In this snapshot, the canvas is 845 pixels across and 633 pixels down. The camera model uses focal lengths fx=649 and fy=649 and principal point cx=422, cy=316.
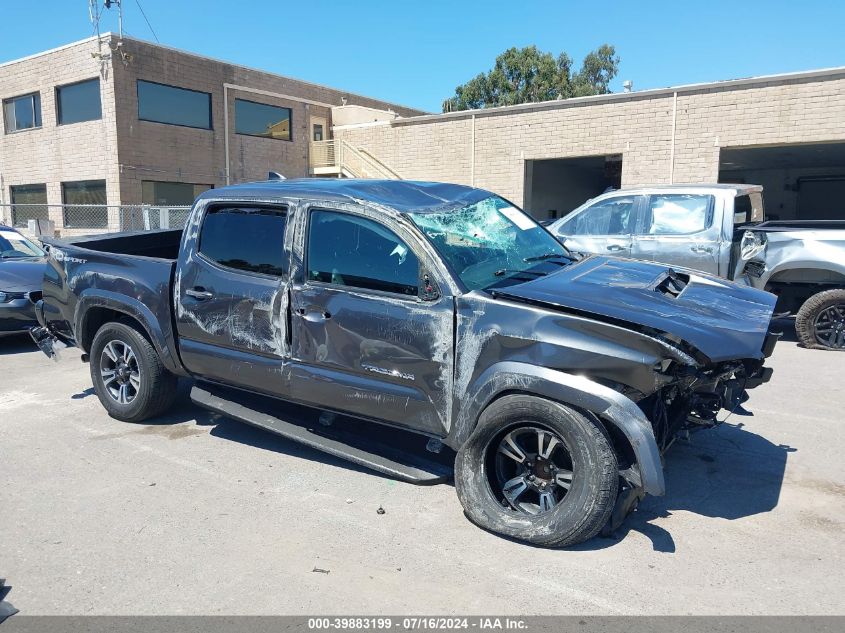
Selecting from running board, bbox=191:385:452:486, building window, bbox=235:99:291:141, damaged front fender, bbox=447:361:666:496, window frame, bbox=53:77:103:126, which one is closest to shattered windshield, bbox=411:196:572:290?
damaged front fender, bbox=447:361:666:496

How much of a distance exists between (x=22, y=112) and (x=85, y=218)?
5821 mm

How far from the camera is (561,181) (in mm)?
22844

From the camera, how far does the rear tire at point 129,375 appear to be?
528cm

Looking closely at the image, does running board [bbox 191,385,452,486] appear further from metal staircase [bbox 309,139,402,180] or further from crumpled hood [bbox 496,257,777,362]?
metal staircase [bbox 309,139,402,180]

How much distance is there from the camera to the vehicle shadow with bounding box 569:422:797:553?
3.71m

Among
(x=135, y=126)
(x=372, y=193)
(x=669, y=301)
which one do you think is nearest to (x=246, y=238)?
(x=372, y=193)

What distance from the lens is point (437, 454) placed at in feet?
14.7

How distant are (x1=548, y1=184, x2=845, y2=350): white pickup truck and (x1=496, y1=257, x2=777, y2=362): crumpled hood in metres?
4.02

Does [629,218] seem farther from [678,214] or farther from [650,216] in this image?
[678,214]

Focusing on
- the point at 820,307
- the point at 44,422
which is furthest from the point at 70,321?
the point at 820,307

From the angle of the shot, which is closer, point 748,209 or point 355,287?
point 355,287

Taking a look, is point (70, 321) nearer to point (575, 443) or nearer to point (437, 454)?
point (437, 454)

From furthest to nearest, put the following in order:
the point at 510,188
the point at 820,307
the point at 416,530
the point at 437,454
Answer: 1. the point at 510,188
2. the point at 820,307
3. the point at 437,454
4. the point at 416,530

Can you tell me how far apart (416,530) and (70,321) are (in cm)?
386
